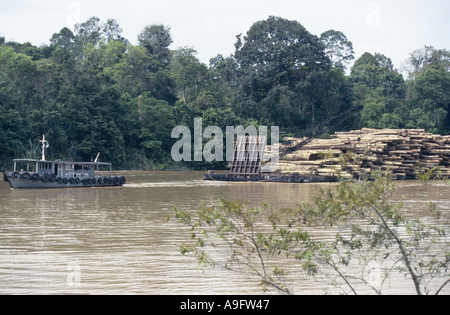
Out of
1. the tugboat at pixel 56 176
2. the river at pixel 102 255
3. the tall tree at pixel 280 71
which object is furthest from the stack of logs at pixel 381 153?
the tall tree at pixel 280 71

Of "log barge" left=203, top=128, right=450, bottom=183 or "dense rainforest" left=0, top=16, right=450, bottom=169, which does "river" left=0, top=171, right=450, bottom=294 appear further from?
"dense rainforest" left=0, top=16, right=450, bottom=169

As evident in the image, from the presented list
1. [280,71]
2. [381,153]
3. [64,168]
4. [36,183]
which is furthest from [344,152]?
[280,71]

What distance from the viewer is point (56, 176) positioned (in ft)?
92.9

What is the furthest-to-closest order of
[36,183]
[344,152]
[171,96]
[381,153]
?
1. [171,96]
2. [381,153]
3. [344,152]
4. [36,183]

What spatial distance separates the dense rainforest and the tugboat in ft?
44.2

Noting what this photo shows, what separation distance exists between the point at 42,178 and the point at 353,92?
42.5m

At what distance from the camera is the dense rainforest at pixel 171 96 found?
47.3 meters

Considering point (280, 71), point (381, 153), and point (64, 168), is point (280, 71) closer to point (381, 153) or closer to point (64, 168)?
point (381, 153)

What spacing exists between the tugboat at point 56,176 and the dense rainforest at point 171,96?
44.2 feet

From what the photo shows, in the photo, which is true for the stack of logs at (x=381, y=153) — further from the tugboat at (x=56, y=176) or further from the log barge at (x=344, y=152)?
the tugboat at (x=56, y=176)

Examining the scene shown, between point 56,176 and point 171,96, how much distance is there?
3605cm

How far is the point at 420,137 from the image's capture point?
1431 inches
